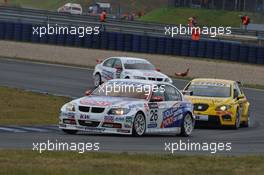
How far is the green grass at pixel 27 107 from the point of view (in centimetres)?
2285

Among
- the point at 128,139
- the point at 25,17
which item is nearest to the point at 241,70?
the point at 25,17

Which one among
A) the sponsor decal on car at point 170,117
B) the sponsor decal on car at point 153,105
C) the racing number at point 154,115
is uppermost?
the sponsor decal on car at point 153,105

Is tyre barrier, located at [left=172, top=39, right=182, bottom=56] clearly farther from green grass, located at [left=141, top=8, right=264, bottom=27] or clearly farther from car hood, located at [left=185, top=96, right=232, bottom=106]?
green grass, located at [left=141, top=8, right=264, bottom=27]

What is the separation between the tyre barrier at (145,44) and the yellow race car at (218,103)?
18127mm

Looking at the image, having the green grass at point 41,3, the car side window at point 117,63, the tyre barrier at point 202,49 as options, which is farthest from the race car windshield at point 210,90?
the green grass at point 41,3

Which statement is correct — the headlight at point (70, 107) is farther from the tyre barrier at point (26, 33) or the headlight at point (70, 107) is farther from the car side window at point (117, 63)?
the tyre barrier at point (26, 33)

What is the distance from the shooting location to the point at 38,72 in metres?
40.2

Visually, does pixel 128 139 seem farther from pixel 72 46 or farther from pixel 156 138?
pixel 72 46

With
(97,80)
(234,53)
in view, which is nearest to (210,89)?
(97,80)

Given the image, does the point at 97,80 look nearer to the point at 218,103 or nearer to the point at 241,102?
the point at 241,102

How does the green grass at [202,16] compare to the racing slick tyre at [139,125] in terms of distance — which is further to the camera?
the green grass at [202,16]

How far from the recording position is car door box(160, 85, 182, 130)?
1995cm

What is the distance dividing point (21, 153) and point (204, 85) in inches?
456

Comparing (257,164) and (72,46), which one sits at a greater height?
(257,164)
